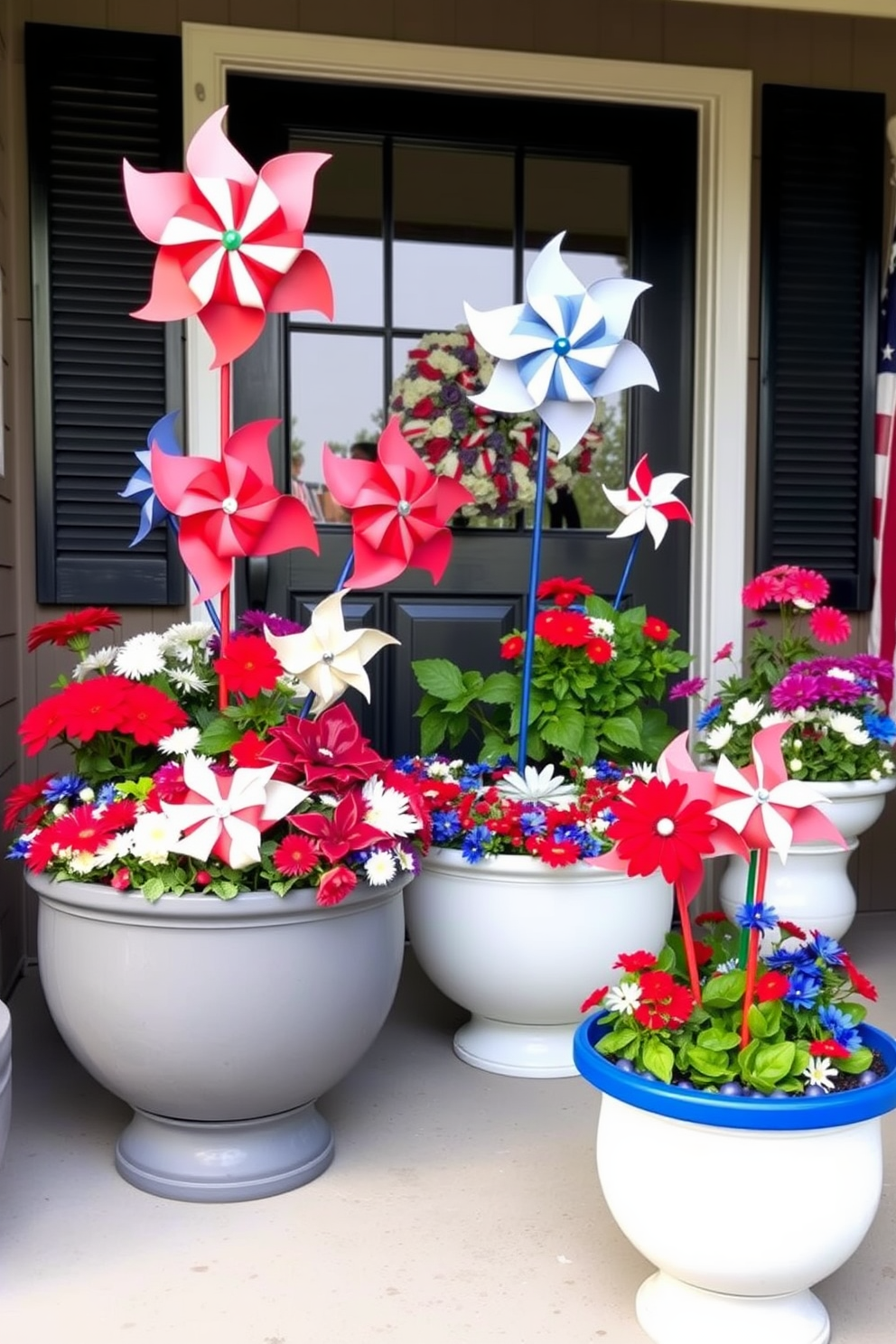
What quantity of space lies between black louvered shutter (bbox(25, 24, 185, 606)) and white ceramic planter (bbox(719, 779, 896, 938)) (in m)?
1.54

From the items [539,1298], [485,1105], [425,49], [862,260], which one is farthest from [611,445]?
[539,1298]

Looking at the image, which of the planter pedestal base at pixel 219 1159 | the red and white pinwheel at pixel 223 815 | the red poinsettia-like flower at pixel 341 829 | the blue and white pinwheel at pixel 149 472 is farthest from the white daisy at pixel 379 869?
the blue and white pinwheel at pixel 149 472

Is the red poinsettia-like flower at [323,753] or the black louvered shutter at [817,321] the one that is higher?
the black louvered shutter at [817,321]

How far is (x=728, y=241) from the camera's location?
317 centimetres

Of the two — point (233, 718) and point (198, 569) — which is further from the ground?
point (198, 569)

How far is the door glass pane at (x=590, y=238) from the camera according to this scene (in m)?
3.22

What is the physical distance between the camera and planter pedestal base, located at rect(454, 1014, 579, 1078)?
236 centimetres

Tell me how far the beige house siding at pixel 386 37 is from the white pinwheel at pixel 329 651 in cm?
109

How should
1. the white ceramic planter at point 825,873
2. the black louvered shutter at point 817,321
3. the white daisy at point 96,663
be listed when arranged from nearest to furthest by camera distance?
1. the white daisy at point 96,663
2. the white ceramic planter at point 825,873
3. the black louvered shutter at point 817,321

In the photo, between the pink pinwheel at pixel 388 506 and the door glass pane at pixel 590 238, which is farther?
the door glass pane at pixel 590 238

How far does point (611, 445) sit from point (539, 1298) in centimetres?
222

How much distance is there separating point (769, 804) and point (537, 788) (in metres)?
0.96

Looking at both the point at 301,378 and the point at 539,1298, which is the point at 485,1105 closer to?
the point at 539,1298

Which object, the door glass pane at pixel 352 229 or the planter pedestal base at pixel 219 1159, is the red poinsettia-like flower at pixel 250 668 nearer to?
the planter pedestal base at pixel 219 1159
